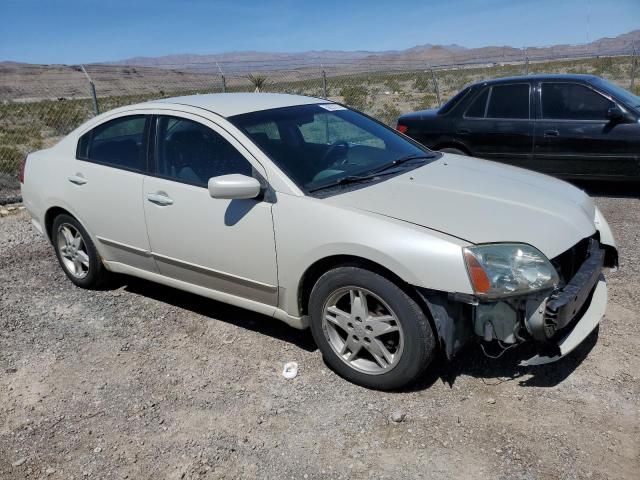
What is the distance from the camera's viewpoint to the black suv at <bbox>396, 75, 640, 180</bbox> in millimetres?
6773

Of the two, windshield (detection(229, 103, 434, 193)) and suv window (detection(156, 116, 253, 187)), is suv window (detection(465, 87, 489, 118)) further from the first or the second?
suv window (detection(156, 116, 253, 187))

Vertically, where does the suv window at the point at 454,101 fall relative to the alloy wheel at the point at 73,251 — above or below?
above

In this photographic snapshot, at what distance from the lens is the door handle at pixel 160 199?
3914 millimetres

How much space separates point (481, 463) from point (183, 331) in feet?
7.69

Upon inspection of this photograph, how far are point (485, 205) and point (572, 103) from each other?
455 centimetres

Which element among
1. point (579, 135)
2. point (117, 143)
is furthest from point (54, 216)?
point (579, 135)

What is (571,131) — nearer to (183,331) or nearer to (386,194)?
(386,194)

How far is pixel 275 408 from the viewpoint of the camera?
3.24m

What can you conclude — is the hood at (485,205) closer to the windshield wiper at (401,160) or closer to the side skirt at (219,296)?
the windshield wiper at (401,160)

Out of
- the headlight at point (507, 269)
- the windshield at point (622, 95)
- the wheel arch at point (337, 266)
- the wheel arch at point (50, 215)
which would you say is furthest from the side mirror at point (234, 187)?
the windshield at point (622, 95)

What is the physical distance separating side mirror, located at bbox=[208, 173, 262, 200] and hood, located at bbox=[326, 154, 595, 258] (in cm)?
44

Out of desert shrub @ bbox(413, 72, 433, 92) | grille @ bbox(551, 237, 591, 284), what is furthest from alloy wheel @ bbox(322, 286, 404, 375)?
desert shrub @ bbox(413, 72, 433, 92)

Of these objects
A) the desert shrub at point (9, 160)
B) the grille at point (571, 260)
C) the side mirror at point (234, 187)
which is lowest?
the desert shrub at point (9, 160)

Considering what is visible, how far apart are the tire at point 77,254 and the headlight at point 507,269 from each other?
3.18m
